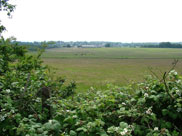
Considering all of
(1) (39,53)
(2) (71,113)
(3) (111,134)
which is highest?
(1) (39,53)

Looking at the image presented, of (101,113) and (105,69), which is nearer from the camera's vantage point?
(101,113)

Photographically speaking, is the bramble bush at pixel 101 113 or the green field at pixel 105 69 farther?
the green field at pixel 105 69

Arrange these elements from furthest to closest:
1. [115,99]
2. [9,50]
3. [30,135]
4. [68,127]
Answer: [9,50], [115,99], [68,127], [30,135]

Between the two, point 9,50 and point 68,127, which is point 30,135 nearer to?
point 68,127

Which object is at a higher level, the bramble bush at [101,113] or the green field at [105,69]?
the bramble bush at [101,113]

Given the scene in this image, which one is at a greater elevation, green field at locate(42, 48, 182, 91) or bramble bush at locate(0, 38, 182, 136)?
bramble bush at locate(0, 38, 182, 136)

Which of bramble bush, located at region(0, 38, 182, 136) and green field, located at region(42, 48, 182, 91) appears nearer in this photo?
bramble bush, located at region(0, 38, 182, 136)

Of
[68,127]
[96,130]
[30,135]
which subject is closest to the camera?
[30,135]

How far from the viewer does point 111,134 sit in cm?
203

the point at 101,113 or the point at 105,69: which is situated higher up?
the point at 101,113

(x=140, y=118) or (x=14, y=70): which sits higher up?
(x=14, y=70)

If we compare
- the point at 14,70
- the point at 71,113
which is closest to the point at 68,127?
the point at 71,113

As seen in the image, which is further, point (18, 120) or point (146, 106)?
point (146, 106)

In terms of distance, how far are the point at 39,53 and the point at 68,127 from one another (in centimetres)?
246
